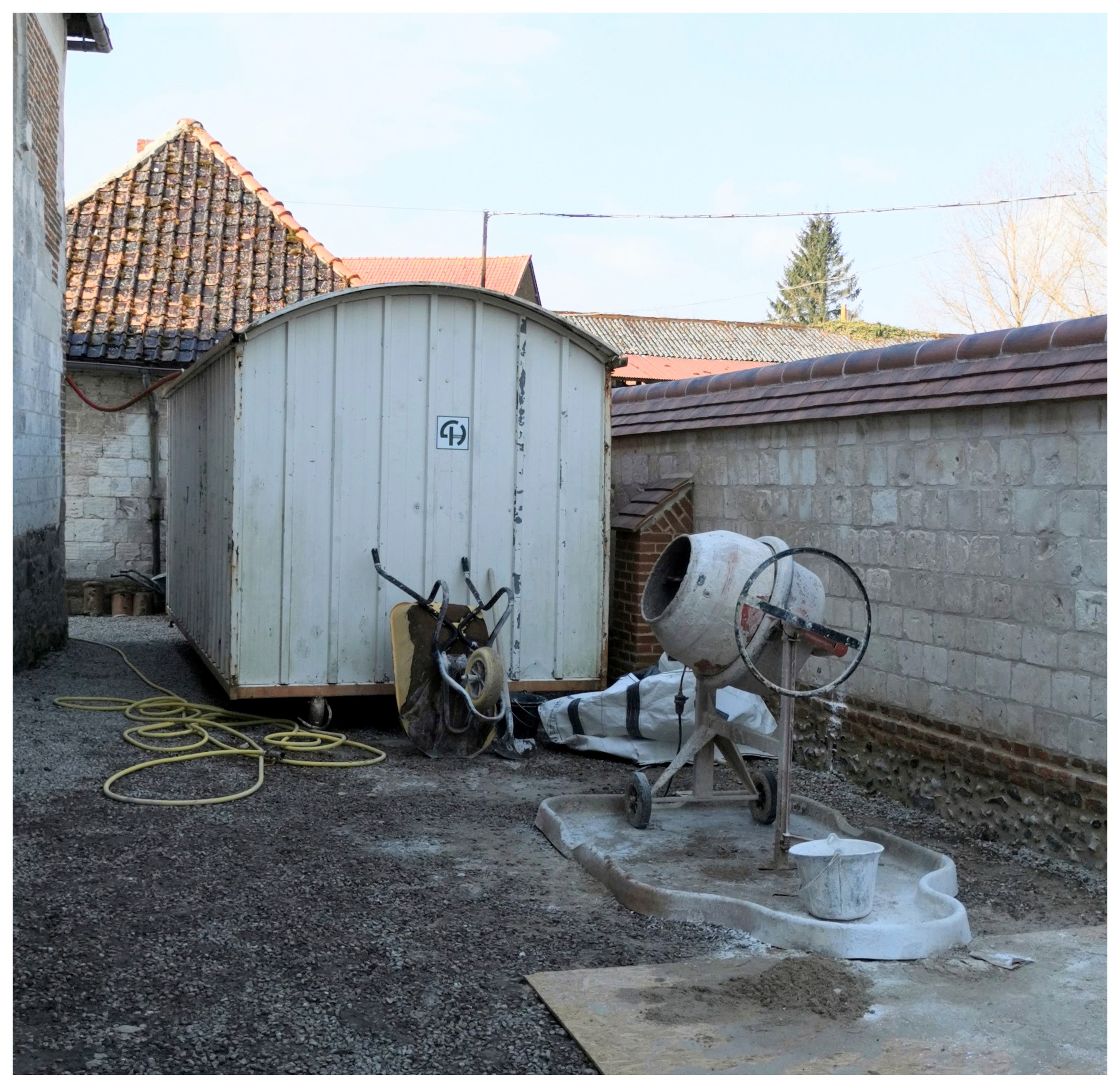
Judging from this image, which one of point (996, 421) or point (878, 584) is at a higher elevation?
point (996, 421)

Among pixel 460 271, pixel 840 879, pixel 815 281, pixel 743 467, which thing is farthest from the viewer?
pixel 815 281

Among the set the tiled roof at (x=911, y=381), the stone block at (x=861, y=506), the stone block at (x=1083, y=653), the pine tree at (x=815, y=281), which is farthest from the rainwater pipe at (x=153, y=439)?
the pine tree at (x=815, y=281)

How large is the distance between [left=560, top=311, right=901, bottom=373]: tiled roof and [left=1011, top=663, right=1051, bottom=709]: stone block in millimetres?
33214

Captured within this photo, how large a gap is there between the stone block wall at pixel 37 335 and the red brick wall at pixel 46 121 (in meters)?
0.02

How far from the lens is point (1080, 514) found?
566cm

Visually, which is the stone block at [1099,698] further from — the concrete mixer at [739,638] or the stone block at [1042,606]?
the concrete mixer at [739,638]

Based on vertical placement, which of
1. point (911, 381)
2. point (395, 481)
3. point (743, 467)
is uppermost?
point (911, 381)

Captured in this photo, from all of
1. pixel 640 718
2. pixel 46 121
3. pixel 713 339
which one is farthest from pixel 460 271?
pixel 640 718

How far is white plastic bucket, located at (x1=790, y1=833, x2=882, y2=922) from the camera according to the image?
4.57m

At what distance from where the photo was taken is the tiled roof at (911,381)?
19.0 feet

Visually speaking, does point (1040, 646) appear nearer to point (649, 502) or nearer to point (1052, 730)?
point (1052, 730)

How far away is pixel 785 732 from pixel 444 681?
124 inches

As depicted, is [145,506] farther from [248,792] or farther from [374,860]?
[374,860]

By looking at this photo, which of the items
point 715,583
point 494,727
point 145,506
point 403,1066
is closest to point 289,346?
point 494,727
